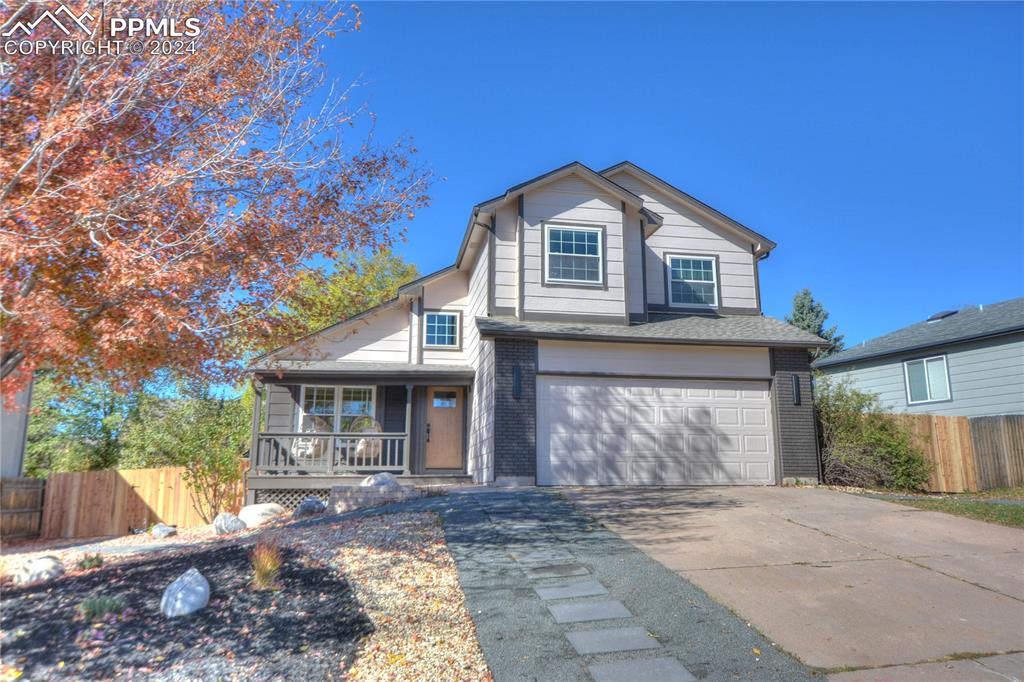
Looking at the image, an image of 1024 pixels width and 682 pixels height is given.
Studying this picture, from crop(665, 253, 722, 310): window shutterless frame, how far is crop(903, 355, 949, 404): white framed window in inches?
300

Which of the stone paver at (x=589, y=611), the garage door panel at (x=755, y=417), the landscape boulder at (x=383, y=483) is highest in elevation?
the garage door panel at (x=755, y=417)

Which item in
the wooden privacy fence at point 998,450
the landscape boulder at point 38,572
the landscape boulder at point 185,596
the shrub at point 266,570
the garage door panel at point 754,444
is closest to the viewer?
the landscape boulder at point 185,596

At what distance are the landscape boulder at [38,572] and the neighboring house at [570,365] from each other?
15.5ft

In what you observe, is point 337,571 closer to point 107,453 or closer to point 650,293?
point 650,293

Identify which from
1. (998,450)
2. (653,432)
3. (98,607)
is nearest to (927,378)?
(998,450)

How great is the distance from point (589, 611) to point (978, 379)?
638 inches

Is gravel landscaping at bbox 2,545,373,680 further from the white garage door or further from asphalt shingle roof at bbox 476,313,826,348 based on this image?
asphalt shingle roof at bbox 476,313,826,348

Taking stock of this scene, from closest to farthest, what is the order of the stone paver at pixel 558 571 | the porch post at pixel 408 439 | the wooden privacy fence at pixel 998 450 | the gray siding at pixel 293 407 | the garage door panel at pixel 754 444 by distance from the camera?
the stone paver at pixel 558 571 → the garage door panel at pixel 754 444 → the wooden privacy fence at pixel 998 450 → the porch post at pixel 408 439 → the gray siding at pixel 293 407

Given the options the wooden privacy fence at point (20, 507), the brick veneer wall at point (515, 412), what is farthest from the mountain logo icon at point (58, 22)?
the wooden privacy fence at point (20, 507)

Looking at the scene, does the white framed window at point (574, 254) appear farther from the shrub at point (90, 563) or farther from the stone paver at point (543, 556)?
the shrub at point (90, 563)

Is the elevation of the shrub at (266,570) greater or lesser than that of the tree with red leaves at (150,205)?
lesser

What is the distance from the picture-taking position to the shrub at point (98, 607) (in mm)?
4422

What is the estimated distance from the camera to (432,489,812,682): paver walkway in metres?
3.92

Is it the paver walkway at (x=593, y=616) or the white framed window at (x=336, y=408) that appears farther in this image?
the white framed window at (x=336, y=408)
